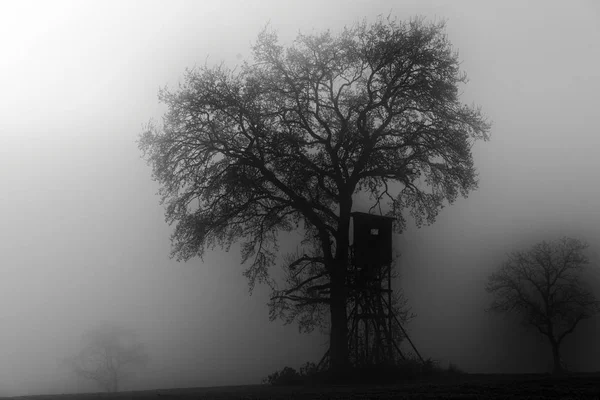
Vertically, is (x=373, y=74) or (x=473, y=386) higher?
(x=373, y=74)

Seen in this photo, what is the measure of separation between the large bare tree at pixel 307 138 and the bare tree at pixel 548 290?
20908mm

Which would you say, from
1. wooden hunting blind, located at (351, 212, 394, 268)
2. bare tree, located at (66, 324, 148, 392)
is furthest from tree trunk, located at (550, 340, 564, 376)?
bare tree, located at (66, 324, 148, 392)

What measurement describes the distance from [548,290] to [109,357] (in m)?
33.1

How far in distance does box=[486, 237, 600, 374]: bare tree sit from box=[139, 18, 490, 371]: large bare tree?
68.6 feet

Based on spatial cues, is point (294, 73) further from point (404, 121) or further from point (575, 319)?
point (575, 319)

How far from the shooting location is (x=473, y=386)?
1273 centimetres

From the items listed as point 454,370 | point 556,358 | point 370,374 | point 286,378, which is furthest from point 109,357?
point 556,358

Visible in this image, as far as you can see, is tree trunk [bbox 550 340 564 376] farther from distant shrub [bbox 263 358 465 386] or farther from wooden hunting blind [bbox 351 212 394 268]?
wooden hunting blind [bbox 351 212 394 268]

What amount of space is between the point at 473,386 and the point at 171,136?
13.5 m

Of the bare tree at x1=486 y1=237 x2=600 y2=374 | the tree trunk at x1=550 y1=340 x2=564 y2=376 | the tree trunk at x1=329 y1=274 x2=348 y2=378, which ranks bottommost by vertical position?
the tree trunk at x1=550 y1=340 x2=564 y2=376

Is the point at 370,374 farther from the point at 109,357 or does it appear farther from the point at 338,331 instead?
the point at 109,357

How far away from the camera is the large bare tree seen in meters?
20.6

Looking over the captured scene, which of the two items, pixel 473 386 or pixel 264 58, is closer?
pixel 473 386

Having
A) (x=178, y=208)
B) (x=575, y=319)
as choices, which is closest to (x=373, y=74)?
(x=178, y=208)
